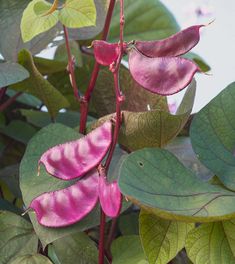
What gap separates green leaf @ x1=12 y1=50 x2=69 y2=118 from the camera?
376 mm

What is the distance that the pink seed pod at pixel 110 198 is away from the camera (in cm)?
27

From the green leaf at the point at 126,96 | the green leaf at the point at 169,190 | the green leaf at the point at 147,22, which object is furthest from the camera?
the green leaf at the point at 147,22

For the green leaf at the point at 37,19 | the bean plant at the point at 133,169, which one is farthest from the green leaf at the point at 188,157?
the green leaf at the point at 37,19

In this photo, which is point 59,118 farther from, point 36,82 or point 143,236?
point 143,236

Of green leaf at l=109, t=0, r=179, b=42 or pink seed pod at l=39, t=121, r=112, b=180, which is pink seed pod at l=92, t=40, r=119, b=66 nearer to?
pink seed pod at l=39, t=121, r=112, b=180

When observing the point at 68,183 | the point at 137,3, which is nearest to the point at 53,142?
the point at 68,183

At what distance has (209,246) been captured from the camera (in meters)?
0.29

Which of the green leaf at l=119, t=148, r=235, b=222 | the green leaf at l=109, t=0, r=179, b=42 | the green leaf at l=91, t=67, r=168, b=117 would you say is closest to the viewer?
the green leaf at l=119, t=148, r=235, b=222

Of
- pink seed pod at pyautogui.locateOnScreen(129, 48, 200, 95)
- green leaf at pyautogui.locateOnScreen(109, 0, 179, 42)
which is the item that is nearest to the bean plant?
pink seed pod at pyautogui.locateOnScreen(129, 48, 200, 95)

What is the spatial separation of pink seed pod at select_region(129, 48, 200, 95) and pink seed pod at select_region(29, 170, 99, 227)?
5cm

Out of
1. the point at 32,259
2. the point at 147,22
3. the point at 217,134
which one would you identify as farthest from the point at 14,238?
the point at 147,22

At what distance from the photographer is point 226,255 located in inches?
11.4

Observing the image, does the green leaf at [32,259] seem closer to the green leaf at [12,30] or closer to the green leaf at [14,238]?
the green leaf at [14,238]

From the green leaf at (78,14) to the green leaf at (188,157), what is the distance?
0.09 metres
